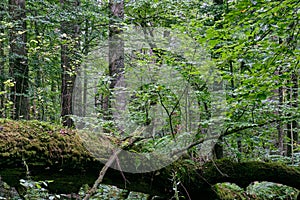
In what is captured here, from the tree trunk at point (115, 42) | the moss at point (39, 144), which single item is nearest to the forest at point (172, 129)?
the moss at point (39, 144)

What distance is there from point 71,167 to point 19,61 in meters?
4.91

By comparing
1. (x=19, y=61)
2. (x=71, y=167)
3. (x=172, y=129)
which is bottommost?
(x=71, y=167)

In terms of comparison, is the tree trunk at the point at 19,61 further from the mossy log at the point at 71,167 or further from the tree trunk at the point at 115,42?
the mossy log at the point at 71,167

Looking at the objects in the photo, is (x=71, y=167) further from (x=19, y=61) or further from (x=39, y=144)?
(x=19, y=61)

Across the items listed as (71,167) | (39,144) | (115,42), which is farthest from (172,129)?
(115,42)

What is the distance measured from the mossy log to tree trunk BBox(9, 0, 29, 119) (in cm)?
410

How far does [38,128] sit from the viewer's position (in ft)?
9.36

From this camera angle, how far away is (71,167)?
9.54 feet

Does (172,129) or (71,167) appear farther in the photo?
(172,129)

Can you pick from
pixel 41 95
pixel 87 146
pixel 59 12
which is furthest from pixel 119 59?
pixel 87 146

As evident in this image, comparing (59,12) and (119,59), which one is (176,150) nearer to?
(119,59)

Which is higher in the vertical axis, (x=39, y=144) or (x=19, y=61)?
(x=19, y=61)

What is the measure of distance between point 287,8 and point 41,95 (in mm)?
6345

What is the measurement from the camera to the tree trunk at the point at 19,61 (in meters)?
6.62
